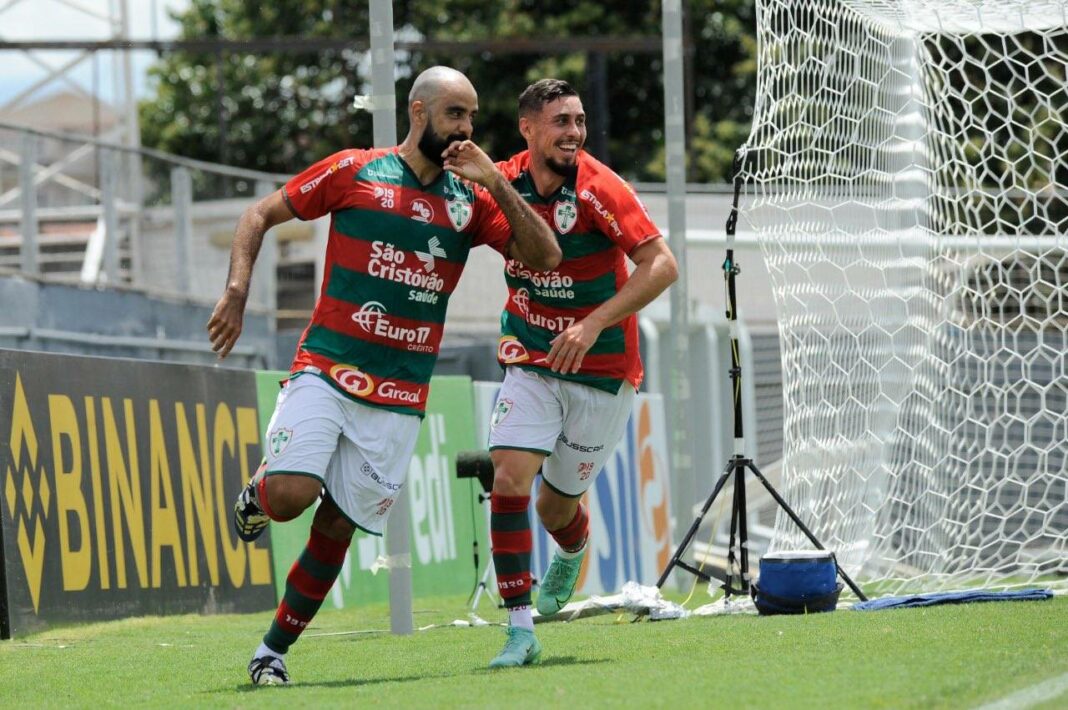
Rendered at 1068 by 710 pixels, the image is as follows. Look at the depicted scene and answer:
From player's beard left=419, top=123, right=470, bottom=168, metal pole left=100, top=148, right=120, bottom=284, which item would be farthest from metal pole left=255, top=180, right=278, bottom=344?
player's beard left=419, top=123, right=470, bottom=168

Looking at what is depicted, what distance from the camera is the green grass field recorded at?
541cm

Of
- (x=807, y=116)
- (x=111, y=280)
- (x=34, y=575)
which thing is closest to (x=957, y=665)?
(x=34, y=575)

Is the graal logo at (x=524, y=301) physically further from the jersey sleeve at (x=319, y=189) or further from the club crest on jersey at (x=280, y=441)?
the club crest on jersey at (x=280, y=441)

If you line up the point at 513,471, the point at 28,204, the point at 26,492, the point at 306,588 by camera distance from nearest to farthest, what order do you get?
the point at 306,588 < the point at 513,471 < the point at 26,492 < the point at 28,204

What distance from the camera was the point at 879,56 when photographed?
476 inches

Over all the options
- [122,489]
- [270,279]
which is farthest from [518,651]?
[270,279]

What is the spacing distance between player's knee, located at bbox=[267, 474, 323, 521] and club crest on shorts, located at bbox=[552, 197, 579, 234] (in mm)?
1607

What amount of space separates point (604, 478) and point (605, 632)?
570 cm

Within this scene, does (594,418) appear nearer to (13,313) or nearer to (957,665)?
(957,665)

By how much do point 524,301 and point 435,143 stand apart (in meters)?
1.00

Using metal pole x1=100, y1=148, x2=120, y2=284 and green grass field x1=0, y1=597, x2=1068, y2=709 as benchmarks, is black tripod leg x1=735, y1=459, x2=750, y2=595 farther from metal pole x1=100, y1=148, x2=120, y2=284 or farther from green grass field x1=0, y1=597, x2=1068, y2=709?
metal pole x1=100, y1=148, x2=120, y2=284

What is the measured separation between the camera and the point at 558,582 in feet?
27.3

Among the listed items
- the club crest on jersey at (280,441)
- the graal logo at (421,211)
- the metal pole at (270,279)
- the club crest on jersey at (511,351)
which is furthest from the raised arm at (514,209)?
the metal pole at (270,279)

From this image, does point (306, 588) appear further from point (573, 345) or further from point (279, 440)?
point (573, 345)
